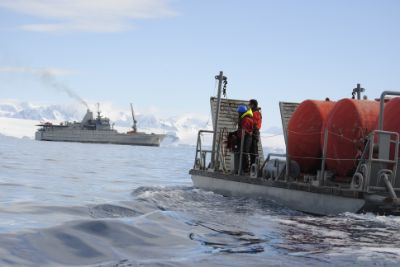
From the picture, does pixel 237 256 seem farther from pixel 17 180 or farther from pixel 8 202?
pixel 17 180

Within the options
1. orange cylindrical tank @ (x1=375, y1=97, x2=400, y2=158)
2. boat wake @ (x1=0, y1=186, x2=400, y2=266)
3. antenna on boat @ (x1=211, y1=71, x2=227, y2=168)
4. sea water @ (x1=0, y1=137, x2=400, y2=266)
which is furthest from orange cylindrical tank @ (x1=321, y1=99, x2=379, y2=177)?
antenna on boat @ (x1=211, y1=71, x2=227, y2=168)

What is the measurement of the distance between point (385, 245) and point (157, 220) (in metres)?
3.81

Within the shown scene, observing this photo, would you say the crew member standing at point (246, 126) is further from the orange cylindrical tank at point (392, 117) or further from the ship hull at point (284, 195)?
the orange cylindrical tank at point (392, 117)

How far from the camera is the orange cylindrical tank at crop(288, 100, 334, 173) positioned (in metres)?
16.8

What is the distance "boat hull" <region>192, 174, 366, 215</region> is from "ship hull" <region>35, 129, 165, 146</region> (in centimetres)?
14802

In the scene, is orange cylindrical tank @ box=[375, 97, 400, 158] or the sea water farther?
orange cylindrical tank @ box=[375, 97, 400, 158]

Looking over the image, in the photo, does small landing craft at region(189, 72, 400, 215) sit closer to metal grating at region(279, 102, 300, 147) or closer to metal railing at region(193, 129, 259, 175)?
metal railing at region(193, 129, 259, 175)

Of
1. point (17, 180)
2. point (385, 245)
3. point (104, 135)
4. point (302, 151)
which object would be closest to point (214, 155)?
point (302, 151)

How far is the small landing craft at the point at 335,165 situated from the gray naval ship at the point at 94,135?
148302 mm

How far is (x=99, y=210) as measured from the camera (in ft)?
42.8

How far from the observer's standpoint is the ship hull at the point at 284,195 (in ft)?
44.7

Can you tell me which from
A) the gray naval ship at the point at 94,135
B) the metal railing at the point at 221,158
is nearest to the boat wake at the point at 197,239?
the metal railing at the point at 221,158

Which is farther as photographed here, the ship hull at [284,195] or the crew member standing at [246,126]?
the crew member standing at [246,126]

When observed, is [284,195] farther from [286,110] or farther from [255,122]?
[286,110]
